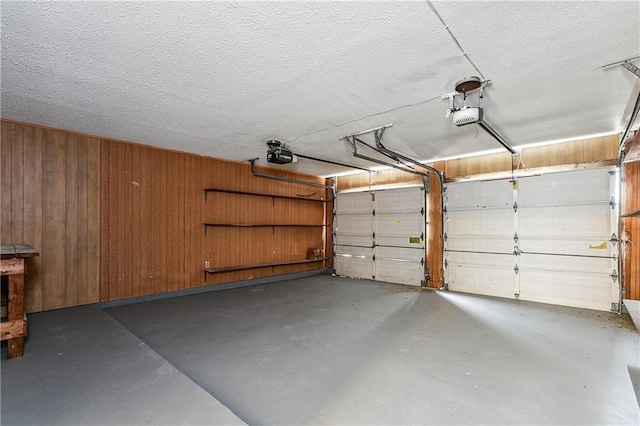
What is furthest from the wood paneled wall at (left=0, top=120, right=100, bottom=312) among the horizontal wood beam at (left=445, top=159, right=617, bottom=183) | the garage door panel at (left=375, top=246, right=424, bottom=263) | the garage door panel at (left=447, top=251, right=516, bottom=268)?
the horizontal wood beam at (left=445, top=159, right=617, bottom=183)

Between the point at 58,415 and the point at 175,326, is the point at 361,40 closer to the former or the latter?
the point at 58,415

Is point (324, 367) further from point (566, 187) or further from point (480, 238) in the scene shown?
point (566, 187)

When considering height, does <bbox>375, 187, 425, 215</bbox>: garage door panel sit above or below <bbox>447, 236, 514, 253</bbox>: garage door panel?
above

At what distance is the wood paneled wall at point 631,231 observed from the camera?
4137mm

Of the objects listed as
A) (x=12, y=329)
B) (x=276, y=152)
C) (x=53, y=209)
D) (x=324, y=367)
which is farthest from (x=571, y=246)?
(x=53, y=209)

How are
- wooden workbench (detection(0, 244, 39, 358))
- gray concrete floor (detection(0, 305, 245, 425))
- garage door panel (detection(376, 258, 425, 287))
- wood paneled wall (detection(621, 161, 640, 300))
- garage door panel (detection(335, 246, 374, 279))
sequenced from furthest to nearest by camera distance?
garage door panel (detection(335, 246, 374, 279)) < garage door panel (detection(376, 258, 425, 287)) < wood paneled wall (detection(621, 161, 640, 300)) < wooden workbench (detection(0, 244, 39, 358)) < gray concrete floor (detection(0, 305, 245, 425))

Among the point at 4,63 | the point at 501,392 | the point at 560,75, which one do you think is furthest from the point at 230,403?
the point at 560,75

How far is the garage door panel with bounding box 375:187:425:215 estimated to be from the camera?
6309mm

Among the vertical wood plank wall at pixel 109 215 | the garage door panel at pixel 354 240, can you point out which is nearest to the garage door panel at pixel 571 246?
the garage door panel at pixel 354 240

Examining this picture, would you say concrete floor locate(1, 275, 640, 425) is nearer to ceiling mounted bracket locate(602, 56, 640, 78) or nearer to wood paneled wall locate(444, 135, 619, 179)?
wood paneled wall locate(444, 135, 619, 179)

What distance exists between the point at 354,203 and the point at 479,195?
9.38 feet

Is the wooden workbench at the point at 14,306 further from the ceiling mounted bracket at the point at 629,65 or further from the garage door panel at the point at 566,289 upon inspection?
the garage door panel at the point at 566,289

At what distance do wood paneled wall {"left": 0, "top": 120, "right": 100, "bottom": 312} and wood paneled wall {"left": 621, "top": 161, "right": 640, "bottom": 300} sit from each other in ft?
24.7

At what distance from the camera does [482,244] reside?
5.45 m
